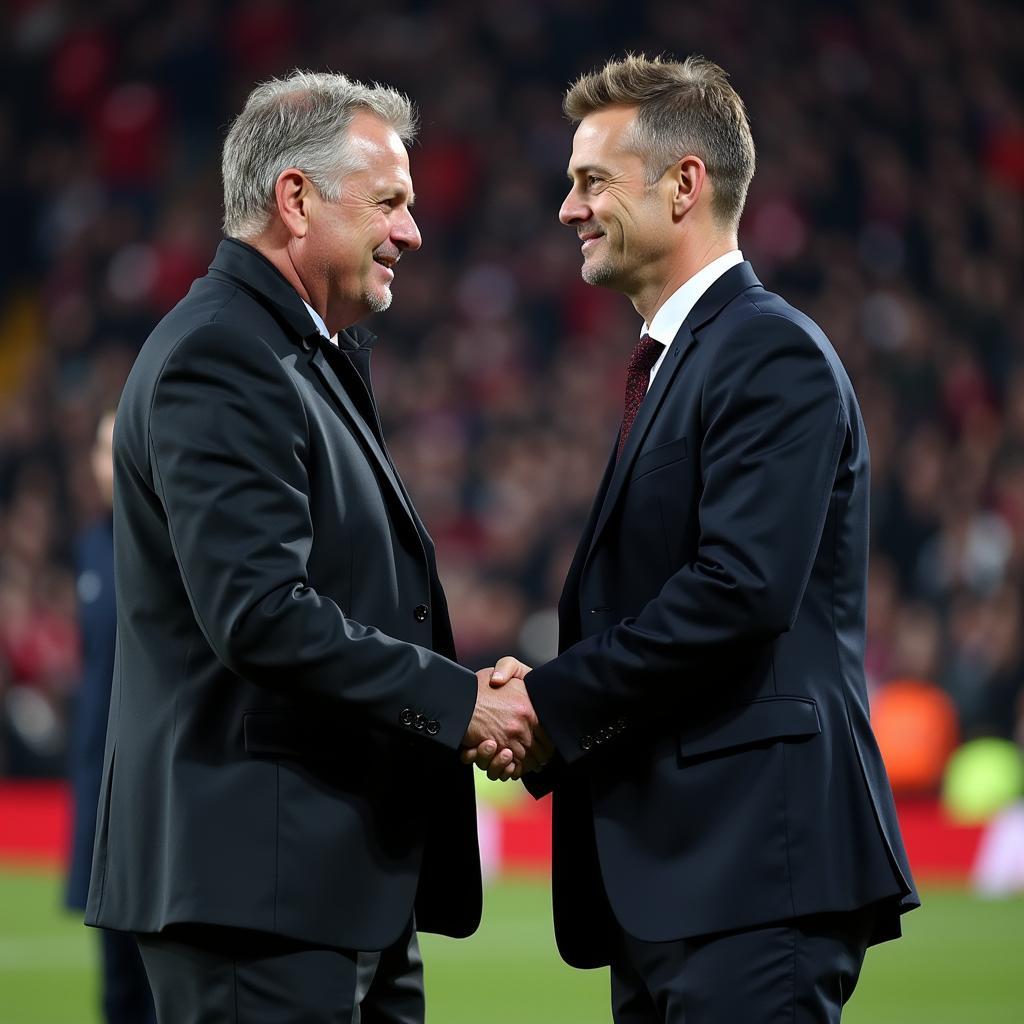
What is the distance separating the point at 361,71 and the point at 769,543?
37.9 ft

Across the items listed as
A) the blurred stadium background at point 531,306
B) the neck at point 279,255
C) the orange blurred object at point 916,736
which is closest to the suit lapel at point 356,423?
the neck at point 279,255

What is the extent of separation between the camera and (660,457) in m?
2.95

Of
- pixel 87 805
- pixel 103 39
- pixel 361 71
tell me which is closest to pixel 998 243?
pixel 361 71

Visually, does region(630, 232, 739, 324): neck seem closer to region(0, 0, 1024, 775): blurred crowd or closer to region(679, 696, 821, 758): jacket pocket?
region(679, 696, 821, 758): jacket pocket

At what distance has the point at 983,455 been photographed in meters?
10.6

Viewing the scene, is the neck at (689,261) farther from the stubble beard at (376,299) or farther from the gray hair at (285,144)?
the gray hair at (285,144)

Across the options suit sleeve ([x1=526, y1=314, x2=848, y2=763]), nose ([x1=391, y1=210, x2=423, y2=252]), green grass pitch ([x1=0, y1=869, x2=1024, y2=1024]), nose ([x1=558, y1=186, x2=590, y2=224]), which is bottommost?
green grass pitch ([x1=0, y1=869, x2=1024, y2=1024])

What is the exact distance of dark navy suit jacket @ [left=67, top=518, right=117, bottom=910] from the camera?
201 inches

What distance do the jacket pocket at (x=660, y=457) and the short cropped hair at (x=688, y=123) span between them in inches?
19.9

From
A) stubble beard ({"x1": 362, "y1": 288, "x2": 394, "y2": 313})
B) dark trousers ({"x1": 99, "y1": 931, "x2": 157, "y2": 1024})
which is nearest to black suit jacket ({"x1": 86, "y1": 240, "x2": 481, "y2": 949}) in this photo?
stubble beard ({"x1": 362, "y1": 288, "x2": 394, "y2": 313})

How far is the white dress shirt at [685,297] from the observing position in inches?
125

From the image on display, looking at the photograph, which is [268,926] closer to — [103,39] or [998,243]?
[998,243]

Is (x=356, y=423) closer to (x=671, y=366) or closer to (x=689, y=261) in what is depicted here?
(x=671, y=366)

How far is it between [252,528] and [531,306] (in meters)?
10.3
